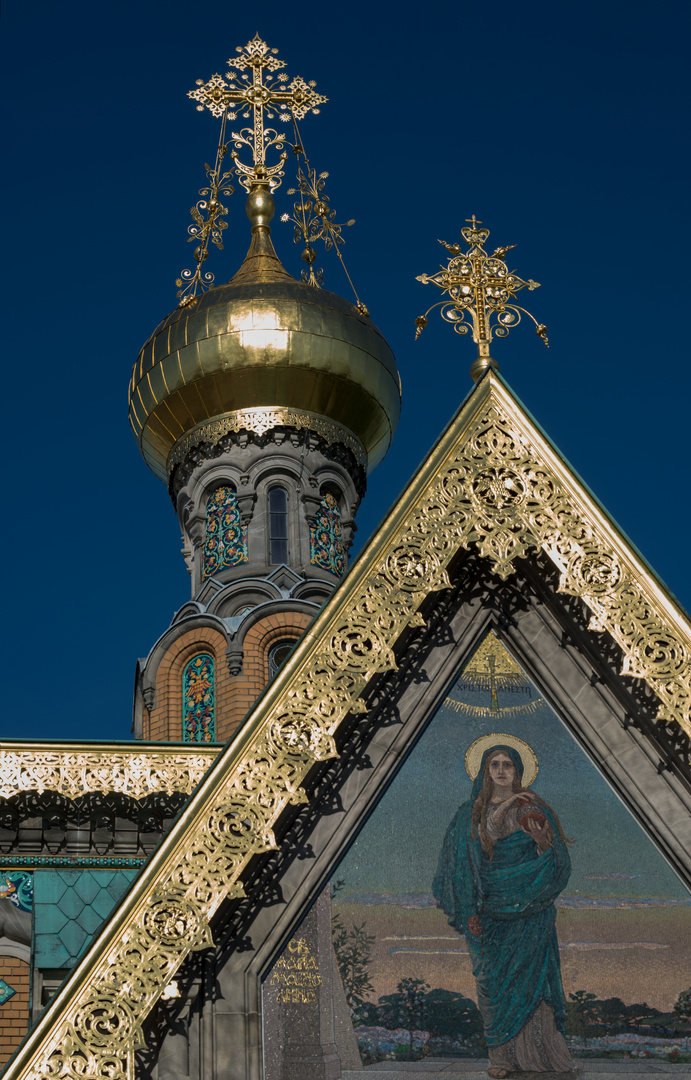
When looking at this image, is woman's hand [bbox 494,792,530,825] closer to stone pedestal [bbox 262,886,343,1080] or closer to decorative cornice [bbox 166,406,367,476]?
stone pedestal [bbox 262,886,343,1080]

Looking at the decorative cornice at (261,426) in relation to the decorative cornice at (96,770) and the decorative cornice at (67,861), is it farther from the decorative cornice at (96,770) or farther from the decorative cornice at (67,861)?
the decorative cornice at (67,861)

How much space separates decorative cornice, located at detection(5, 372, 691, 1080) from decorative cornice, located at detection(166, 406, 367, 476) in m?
9.00

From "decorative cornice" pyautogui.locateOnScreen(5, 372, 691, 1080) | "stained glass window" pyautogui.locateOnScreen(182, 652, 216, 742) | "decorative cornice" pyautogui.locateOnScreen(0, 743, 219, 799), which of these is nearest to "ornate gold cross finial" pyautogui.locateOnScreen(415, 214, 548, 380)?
"decorative cornice" pyautogui.locateOnScreen(5, 372, 691, 1080)

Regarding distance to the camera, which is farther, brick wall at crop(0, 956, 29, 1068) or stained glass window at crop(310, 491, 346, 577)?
stained glass window at crop(310, 491, 346, 577)

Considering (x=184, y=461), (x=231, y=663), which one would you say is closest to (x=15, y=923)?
(x=231, y=663)

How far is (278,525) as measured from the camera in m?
15.3

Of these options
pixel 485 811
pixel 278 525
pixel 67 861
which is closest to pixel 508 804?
pixel 485 811

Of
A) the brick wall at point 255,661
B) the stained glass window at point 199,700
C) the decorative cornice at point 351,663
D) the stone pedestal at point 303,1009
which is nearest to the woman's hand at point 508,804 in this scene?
the decorative cornice at point 351,663

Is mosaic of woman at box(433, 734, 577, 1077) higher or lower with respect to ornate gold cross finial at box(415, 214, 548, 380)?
lower

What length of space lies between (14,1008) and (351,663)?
4960mm

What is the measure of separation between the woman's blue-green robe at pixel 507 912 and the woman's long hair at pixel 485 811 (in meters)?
0.02

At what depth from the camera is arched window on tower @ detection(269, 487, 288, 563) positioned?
49.6ft

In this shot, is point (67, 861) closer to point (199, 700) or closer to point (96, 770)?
point (96, 770)

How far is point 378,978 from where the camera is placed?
5.73 metres
